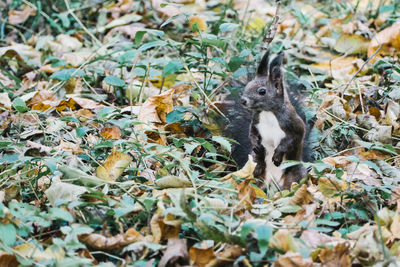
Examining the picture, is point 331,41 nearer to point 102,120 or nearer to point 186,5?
point 186,5

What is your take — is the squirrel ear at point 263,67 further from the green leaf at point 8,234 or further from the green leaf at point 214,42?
the green leaf at point 8,234

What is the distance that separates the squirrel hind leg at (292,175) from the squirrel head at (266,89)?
0.41m

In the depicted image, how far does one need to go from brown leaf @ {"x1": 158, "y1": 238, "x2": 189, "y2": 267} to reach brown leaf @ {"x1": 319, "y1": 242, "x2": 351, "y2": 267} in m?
0.55

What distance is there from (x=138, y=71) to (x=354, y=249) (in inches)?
88.0

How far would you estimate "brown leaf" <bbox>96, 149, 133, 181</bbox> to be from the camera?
3160 millimetres

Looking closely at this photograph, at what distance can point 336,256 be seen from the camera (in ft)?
7.83

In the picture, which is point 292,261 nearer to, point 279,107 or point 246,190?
point 246,190

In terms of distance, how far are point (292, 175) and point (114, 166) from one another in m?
1.25

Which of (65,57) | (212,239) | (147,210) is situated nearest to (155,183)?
(147,210)

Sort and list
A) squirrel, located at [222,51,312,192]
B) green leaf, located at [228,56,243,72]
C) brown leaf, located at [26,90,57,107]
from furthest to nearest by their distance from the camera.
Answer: brown leaf, located at [26,90,57,107], green leaf, located at [228,56,243,72], squirrel, located at [222,51,312,192]

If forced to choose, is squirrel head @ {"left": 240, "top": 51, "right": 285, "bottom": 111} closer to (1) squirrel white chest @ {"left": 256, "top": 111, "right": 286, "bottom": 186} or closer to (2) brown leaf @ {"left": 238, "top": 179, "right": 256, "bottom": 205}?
(1) squirrel white chest @ {"left": 256, "top": 111, "right": 286, "bottom": 186}

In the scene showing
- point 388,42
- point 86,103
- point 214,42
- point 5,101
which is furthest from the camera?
point 388,42

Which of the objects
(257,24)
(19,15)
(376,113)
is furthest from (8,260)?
(19,15)

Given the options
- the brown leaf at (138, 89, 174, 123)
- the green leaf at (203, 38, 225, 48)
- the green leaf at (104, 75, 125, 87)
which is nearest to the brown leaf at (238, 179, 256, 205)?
the green leaf at (203, 38, 225, 48)
